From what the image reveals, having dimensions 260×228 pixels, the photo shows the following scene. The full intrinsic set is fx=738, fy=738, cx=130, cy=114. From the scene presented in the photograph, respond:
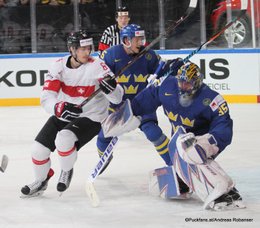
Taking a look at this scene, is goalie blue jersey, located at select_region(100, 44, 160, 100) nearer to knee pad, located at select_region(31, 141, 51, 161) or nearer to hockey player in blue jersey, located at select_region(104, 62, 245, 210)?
hockey player in blue jersey, located at select_region(104, 62, 245, 210)

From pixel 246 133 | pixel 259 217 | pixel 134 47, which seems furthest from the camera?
pixel 246 133

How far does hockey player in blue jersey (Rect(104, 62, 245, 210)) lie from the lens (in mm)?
3555

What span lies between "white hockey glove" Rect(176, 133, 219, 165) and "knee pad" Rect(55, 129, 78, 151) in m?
0.59

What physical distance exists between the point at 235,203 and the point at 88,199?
82 cm

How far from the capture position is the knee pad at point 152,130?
4.25 metres

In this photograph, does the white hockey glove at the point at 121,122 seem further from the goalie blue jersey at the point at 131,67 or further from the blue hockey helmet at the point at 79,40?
the goalie blue jersey at the point at 131,67

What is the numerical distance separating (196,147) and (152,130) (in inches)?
31.7

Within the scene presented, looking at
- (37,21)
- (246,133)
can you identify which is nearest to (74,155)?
(246,133)

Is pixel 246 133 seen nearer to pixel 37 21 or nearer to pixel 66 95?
pixel 66 95

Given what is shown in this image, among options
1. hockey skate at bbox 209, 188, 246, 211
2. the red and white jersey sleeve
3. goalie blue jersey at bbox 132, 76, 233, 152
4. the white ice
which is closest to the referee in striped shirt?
the white ice

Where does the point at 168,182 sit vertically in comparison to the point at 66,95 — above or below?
below

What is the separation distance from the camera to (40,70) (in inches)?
335

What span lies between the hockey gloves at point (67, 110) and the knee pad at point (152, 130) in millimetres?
592

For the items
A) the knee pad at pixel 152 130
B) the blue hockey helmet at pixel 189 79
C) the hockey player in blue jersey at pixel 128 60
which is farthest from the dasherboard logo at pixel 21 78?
the blue hockey helmet at pixel 189 79
